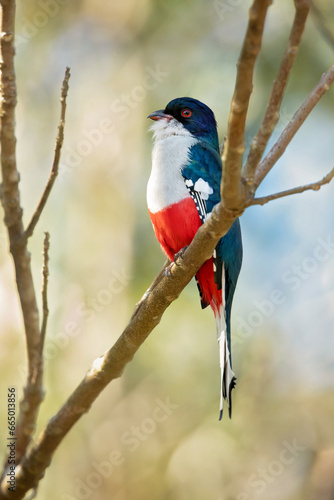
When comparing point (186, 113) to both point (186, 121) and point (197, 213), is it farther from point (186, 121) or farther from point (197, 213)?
point (197, 213)

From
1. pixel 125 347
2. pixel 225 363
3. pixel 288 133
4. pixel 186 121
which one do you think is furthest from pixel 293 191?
pixel 186 121

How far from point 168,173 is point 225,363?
1.26 meters

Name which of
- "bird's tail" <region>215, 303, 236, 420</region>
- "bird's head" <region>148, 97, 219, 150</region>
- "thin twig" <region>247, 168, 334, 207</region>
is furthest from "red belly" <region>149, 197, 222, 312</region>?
"thin twig" <region>247, 168, 334, 207</region>

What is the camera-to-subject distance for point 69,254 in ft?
23.5

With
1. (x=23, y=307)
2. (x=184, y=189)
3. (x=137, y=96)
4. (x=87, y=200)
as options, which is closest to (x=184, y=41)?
(x=137, y=96)

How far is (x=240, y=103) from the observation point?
1959mm

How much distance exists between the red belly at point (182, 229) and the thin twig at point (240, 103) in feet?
4.34

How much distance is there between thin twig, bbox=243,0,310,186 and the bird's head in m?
1.96

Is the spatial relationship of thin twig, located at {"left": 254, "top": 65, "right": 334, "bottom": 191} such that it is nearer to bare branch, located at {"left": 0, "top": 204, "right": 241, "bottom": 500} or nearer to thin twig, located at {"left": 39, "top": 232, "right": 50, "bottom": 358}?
bare branch, located at {"left": 0, "top": 204, "right": 241, "bottom": 500}

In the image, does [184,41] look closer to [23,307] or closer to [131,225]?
[131,225]

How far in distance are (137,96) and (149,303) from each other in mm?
5200

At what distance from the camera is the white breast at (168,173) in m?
3.60

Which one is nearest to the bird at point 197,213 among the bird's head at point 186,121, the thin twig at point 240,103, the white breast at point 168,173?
the white breast at point 168,173

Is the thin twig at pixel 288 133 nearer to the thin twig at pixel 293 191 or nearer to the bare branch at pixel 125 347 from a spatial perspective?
the thin twig at pixel 293 191
